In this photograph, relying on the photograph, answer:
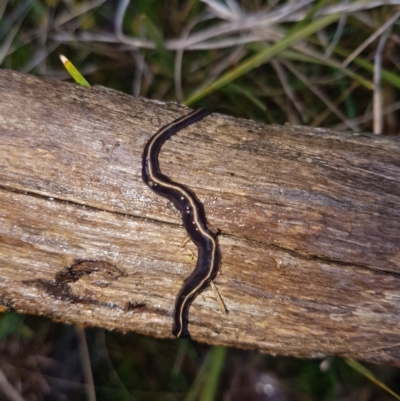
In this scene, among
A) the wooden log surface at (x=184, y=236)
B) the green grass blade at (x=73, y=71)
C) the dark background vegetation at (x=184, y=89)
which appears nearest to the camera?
the wooden log surface at (x=184, y=236)

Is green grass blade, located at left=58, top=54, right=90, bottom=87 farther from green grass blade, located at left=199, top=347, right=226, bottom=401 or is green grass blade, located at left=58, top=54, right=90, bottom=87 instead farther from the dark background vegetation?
green grass blade, located at left=199, top=347, right=226, bottom=401

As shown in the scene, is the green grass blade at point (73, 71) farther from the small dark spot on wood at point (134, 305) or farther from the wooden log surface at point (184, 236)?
the small dark spot on wood at point (134, 305)

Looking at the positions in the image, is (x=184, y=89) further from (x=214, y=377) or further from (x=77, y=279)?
(x=214, y=377)

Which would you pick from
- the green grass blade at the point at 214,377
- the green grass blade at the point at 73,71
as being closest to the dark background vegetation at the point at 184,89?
the green grass blade at the point at 214,377

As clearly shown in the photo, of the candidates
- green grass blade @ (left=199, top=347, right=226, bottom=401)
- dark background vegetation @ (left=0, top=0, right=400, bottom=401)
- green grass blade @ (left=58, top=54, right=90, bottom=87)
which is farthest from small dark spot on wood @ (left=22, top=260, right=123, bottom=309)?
dark background vegetation @ (left=0, top=0, right=400, bottom=401)

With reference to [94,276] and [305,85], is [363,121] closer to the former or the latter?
[305,85]

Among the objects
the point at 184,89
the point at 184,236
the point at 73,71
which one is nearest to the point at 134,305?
the point at 184,236
